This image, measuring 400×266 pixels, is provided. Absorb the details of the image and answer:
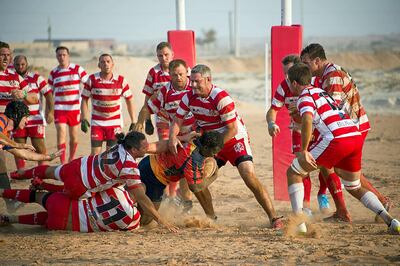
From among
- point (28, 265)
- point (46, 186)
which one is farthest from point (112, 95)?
point (28, 265)

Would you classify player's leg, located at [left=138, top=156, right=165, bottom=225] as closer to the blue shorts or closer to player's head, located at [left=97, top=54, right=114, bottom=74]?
the blue shorts

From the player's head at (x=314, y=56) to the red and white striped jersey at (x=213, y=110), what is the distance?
3.71 feet

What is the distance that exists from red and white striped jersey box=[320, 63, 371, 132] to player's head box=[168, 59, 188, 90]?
190cm

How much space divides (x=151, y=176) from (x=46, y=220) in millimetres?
1404

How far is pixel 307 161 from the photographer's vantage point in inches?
312

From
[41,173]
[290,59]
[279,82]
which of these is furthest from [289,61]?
[41,173]

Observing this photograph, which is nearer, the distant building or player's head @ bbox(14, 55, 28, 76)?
player's head @ bbox(14, 55, 28, 76)

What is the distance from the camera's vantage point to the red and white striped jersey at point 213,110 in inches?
343

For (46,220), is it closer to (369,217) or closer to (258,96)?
(369,217)

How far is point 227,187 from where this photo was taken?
11.9m

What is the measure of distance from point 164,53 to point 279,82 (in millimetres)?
1785

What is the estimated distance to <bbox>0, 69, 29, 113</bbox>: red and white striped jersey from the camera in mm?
11062

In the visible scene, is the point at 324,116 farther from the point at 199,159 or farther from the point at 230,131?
the point at 199,159

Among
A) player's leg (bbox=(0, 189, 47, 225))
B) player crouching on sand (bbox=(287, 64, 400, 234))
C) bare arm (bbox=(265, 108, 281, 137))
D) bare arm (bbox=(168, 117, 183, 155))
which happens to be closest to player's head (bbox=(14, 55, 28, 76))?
player's leg (bbox=(0, 189, 47, 225))
